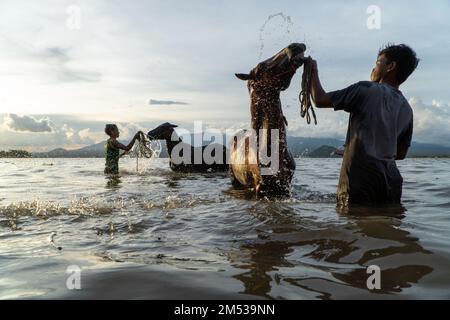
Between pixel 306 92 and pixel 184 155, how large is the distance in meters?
11.7

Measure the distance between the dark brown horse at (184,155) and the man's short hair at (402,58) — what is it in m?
11.5

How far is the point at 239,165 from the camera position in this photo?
895 cm

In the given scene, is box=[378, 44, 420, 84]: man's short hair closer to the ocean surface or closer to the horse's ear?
the ocean surface

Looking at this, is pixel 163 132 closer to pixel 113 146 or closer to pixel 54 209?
pixel 113 146

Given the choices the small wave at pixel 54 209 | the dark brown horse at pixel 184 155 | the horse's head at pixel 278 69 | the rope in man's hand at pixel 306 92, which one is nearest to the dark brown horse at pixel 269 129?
the horse's head at pixel 278 69

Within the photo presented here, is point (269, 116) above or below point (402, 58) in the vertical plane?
below

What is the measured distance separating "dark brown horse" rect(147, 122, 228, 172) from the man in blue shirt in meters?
11.2

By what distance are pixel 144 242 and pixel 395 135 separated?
11.0ft

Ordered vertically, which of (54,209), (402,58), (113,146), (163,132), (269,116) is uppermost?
(402,58)

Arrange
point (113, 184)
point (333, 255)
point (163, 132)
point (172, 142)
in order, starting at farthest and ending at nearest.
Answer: point (172, 142) → point (163, 132) → point (113, 184) → point (333, 255)

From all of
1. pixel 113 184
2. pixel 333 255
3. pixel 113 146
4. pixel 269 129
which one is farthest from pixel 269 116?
pixel 113 146

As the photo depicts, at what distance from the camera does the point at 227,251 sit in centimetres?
393
